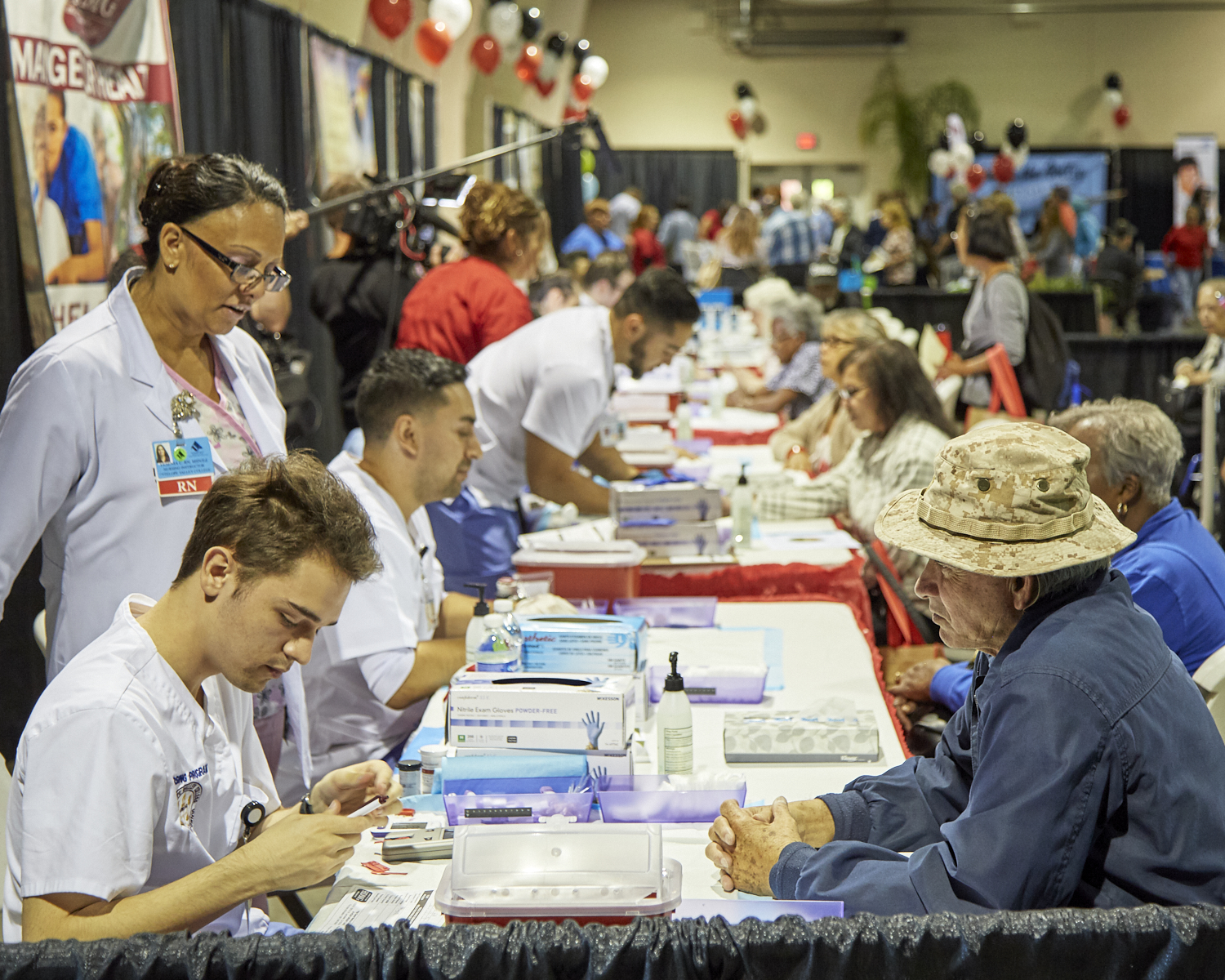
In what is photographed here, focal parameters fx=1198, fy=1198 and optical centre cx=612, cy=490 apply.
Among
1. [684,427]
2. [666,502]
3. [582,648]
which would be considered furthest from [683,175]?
[582,648]

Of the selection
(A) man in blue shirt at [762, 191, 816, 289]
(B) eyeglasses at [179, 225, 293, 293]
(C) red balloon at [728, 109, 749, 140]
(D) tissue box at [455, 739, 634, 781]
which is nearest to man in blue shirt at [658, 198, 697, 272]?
(A) man in blue shirt at [762, 191, 816, 289]

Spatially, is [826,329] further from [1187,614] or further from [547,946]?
[547,946]

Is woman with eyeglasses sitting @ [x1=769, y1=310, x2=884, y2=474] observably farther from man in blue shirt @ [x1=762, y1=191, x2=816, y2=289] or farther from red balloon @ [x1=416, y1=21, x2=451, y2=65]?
man in blue shirt @ [x1=762, y1=191, x2=816, y2=289]

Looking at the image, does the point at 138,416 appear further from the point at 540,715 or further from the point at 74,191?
the point at 74,191

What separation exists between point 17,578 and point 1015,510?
8.58 ft

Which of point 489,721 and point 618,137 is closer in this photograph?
point 489,721

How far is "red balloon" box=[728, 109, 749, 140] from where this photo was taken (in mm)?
17094

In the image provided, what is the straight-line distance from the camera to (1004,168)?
16172 millimetres

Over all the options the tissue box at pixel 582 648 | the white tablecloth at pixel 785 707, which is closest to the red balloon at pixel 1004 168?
the white tablecloth at pixel 785 707

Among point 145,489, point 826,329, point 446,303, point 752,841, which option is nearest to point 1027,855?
point 752,841

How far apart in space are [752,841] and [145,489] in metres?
1.11

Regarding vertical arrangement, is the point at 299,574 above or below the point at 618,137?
below

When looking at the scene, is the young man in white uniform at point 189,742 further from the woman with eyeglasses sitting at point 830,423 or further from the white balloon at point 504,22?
the white balloon at point 504,22

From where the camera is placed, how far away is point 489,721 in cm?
174
